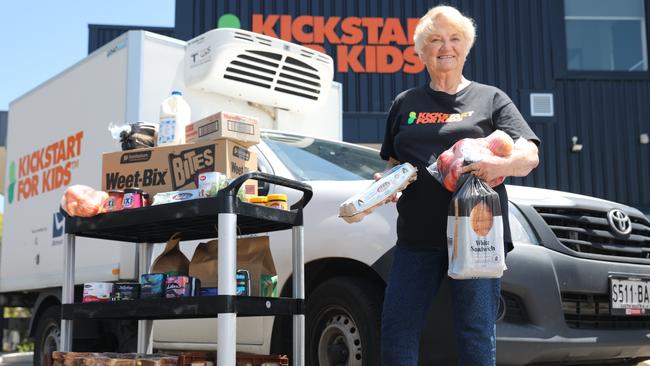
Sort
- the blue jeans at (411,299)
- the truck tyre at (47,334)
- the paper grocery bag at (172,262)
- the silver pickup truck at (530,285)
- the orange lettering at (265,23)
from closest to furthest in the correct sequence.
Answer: the blue jeans at (411,299) < the silver pickup truck at (530,285) < the paper grocery bag at (172,262) < the truck tyre at (47,334) < the orange lettering at (265,23)

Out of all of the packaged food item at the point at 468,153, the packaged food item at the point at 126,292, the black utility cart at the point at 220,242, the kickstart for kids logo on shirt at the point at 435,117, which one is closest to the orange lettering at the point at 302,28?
the black utility cart at the point at 220,242

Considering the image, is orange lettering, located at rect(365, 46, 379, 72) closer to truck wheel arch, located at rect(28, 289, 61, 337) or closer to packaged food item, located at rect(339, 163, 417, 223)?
truck wheel arch, located at rect(28, 289, 61, 337)

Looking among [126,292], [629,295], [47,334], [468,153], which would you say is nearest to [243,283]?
[126,292]

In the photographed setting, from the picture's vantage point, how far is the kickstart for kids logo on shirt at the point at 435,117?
297 cm

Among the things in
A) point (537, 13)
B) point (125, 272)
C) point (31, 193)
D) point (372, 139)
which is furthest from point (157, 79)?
point (537, 13)

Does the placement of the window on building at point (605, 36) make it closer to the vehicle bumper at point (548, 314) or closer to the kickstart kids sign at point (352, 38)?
the kickstart kids sign at point (352, 38)

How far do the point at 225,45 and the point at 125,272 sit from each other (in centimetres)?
185

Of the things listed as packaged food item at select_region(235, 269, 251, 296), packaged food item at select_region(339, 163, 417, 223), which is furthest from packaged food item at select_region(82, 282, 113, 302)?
packaged food item at select_region(339, 163, 417, 223)

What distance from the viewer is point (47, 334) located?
6.35 metres

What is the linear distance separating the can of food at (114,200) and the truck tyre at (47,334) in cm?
281

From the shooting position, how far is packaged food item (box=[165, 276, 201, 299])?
3.43 metres

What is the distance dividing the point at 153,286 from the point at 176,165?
57cm

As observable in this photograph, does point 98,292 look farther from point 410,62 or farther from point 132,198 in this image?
point 410,62

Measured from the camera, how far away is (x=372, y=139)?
542 inches
